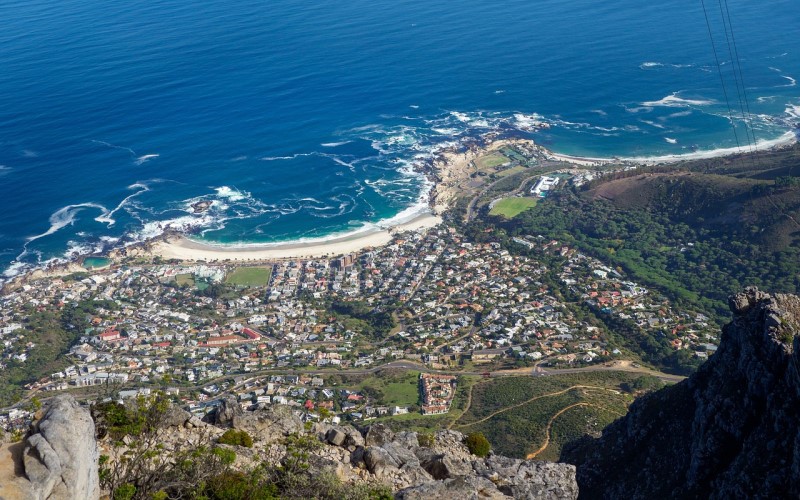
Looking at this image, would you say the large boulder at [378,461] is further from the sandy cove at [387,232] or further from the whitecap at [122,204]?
the whitecap at [122,204]

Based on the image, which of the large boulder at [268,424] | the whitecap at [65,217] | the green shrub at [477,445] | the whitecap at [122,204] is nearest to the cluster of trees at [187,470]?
the large boulder at [268,424]

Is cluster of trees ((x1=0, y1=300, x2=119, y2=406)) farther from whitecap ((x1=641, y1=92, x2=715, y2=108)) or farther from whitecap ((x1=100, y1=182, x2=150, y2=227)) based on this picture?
whitecap ((x1=641, y1=92, x2=715, y2=108))

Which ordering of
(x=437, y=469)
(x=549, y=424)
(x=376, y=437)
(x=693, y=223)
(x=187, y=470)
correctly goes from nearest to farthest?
(x=187, y=470), (x=437, y=469), (x=376, y=437), (x=549, y=424), (x=693, y=223)

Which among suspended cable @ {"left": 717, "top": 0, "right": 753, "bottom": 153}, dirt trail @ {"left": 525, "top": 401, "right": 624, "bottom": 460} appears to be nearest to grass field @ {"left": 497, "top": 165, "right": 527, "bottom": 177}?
suspended cable @ {"left": 717, "top": 0, "right": 753, "bottom": 153}

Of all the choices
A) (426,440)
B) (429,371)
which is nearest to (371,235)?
(429,371)

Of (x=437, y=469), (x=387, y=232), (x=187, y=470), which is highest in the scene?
(x=187, y=470)

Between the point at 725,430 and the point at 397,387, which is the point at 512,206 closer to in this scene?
the point at 397,387

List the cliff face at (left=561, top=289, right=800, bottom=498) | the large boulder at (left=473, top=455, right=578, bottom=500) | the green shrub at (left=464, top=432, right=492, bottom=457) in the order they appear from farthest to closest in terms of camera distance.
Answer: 1. the green shrub at (left=464, top=432, right=492, bottom=457)
2. the large boulder at (left=473, top=455, right=578, bottom=500)
3. the cliff face at (left=561, top=289, right=800, bottom=498)
